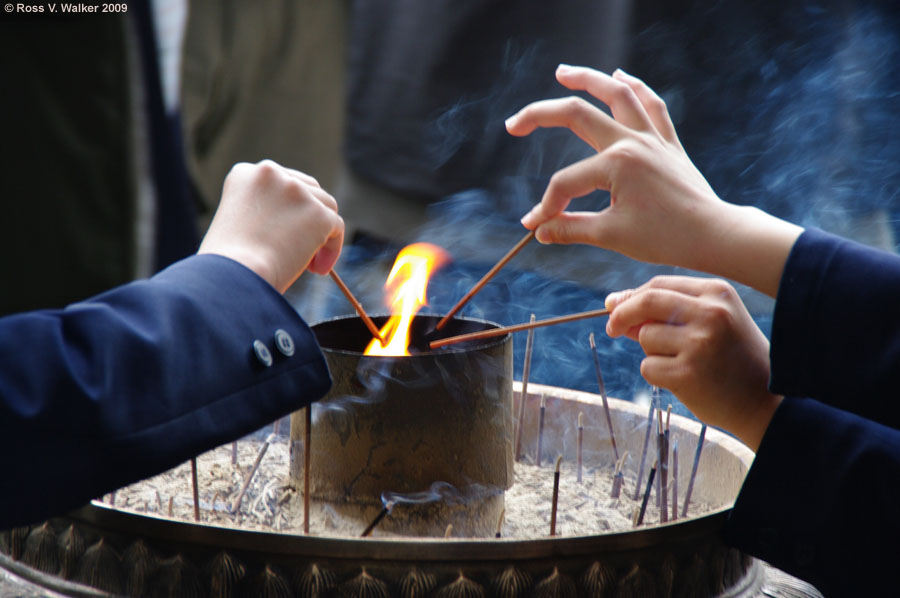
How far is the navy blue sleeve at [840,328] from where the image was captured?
1075 mm

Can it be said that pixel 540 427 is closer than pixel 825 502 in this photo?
No

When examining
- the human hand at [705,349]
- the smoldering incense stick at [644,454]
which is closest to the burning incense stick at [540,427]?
the smoldering incense stick at [644,454]

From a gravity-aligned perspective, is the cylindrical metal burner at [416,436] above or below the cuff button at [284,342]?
below

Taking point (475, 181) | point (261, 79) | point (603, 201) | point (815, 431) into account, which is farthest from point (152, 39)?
point (815, 431)

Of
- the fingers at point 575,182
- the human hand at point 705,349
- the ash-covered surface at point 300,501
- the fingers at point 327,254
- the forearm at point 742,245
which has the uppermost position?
the fingers at point 575,182

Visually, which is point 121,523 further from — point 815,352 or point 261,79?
point 261,79

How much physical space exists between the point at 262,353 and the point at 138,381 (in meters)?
0.14

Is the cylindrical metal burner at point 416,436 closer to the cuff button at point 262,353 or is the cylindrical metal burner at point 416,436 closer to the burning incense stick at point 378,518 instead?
the burning incense stick at point 378,518

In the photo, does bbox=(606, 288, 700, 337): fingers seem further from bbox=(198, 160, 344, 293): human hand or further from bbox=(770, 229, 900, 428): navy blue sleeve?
bbox=(198, 160, 344, 293): human hand

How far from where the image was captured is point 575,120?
4.24 feet

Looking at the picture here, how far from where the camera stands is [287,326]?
1106mm

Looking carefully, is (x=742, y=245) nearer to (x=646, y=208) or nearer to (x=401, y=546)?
(x=646, y=208)

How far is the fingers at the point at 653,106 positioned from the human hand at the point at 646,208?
0.09ft

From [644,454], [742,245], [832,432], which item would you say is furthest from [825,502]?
[644,454]
